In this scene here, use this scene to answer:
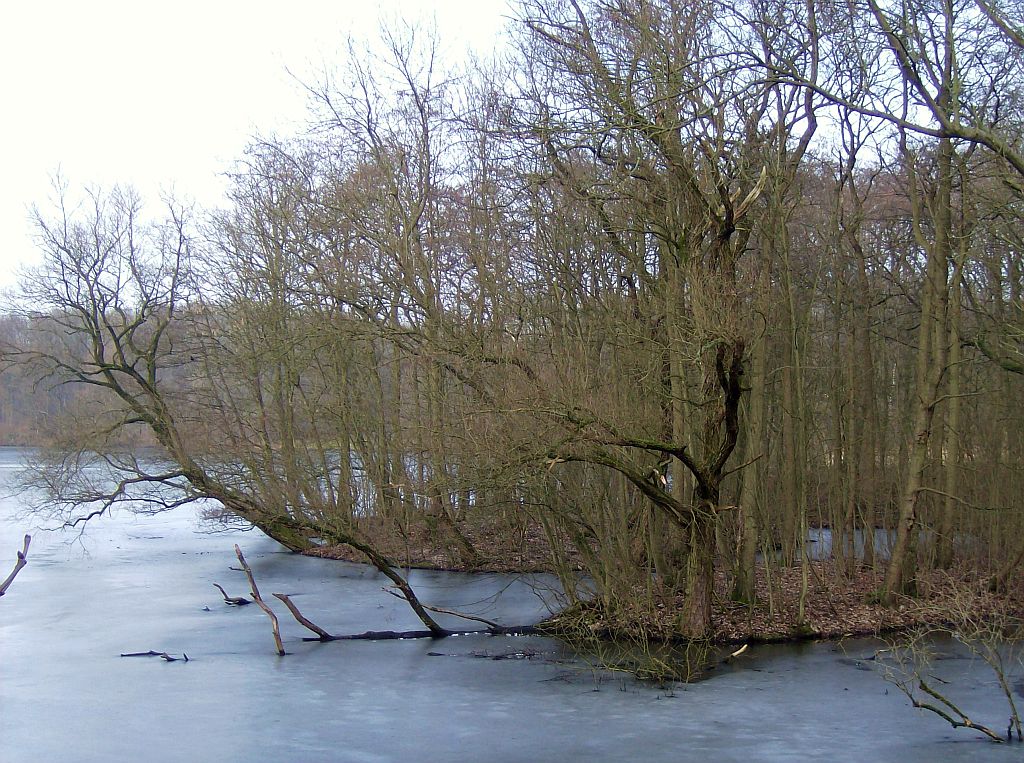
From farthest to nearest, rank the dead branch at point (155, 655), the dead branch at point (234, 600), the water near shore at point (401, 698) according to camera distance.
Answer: the dead branch at point (234, 600)
the dead branch at point (155, 655)
the water near shore at point (401, 698)

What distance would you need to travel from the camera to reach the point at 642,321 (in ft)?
56.0

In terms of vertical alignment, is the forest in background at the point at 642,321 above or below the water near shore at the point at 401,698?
above

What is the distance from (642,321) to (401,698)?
24.2 feet

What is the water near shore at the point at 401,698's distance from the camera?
→ 11656 mm

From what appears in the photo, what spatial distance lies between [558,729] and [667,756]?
156 centimetres

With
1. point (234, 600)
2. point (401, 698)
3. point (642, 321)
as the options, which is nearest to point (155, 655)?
point (234, 600)

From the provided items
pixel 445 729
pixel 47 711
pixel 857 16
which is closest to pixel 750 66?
pixel 857 16

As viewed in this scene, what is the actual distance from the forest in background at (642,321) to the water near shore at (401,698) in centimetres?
182

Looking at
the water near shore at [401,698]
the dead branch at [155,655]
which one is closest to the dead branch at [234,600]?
the water near shore at [401,698]

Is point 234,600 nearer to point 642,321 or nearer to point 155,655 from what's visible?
point 155,655

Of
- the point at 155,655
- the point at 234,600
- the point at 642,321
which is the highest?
the point at 642,321

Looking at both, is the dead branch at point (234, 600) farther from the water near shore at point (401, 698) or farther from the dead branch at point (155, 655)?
the dead branch at point (155, 655)

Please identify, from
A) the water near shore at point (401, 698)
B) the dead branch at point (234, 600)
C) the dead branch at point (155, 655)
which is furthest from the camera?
the dead branch at point (234, 600)

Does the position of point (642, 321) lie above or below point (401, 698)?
above
